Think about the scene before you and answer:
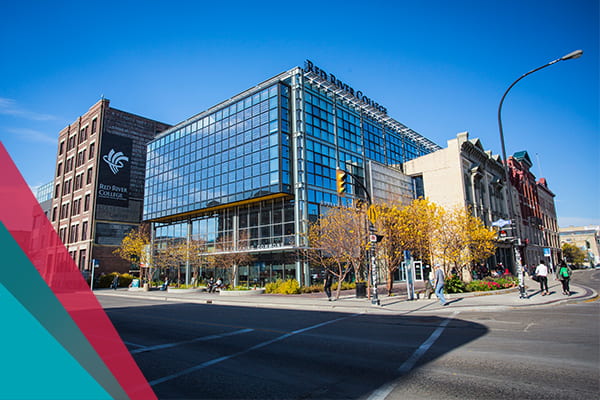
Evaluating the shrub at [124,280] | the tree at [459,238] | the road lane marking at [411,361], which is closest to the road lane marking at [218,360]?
the road lane marking at [411,361]

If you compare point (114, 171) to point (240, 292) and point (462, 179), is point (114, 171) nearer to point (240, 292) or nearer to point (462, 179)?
point (240, 292)

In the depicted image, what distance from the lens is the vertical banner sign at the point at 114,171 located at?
5612 centimetres

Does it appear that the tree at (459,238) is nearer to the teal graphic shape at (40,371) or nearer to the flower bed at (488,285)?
the flower bed at (488,285)

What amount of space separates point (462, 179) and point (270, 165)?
2398cm

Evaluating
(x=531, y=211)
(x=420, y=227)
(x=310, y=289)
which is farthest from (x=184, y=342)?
(x=531, y=211)

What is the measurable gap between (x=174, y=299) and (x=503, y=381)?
25637 millimetres

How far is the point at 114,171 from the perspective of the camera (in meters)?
57.7

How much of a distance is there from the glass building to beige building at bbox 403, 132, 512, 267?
3.14 metres

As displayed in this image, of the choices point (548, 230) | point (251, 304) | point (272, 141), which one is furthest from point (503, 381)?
point (548, 230)

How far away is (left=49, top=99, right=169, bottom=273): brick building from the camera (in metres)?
54.9

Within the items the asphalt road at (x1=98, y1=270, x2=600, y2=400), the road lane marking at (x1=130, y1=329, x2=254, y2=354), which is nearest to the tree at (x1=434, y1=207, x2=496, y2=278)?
the asphalt road at (x1=98, y1=270, x2=600, y2=400)

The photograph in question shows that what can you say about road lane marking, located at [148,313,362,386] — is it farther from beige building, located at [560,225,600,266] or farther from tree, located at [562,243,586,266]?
beige building, located at [560,225,600,266]

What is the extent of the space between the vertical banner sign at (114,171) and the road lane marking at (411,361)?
5715 centimetres

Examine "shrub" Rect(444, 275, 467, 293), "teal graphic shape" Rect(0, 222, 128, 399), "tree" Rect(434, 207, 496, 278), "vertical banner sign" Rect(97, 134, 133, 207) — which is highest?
"vertical banner sign" Rect(97, 134, 133, 207)
